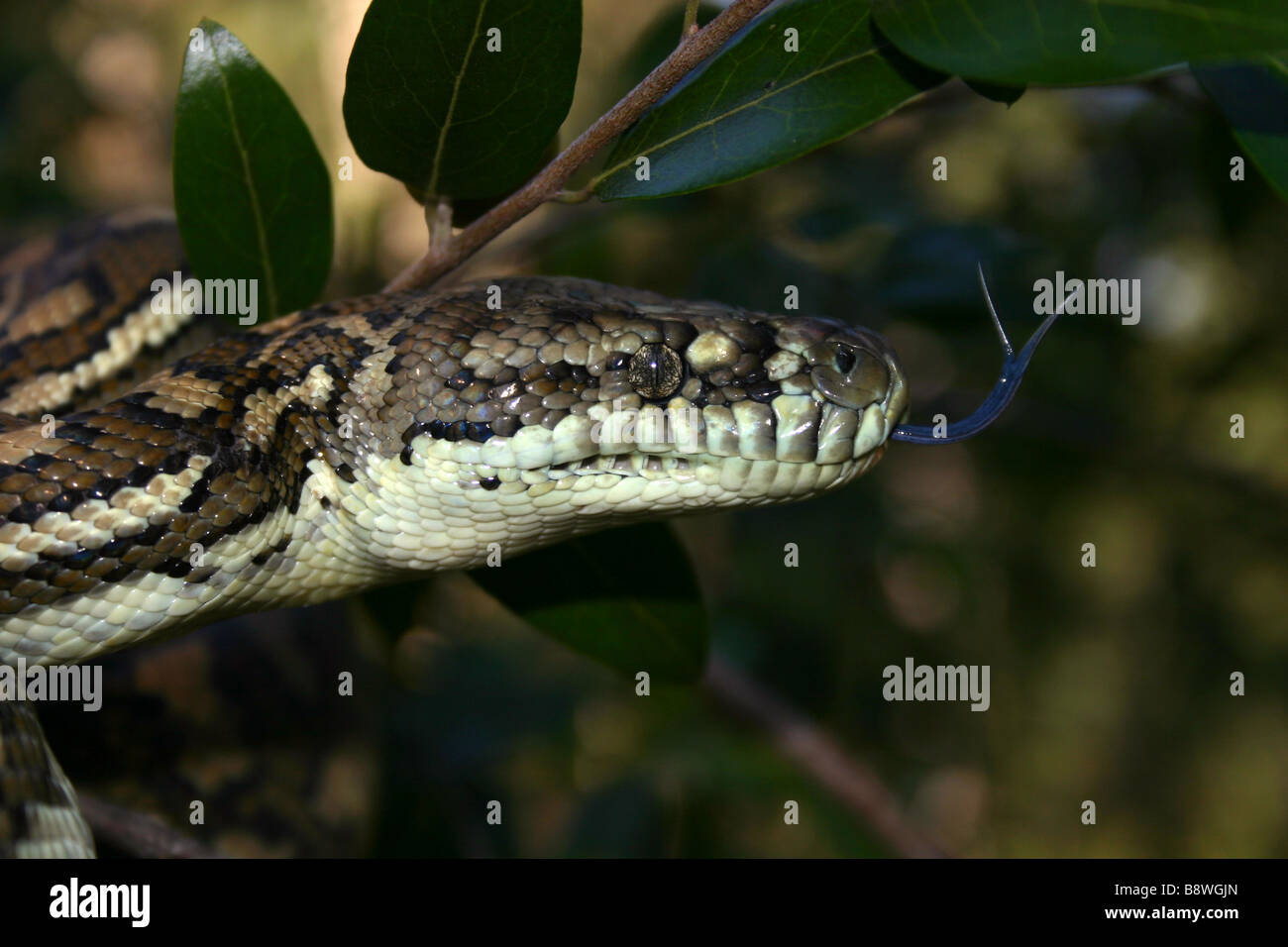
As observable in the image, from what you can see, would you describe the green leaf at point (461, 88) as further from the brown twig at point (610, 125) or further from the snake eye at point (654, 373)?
the snake eye at point (654, 373)

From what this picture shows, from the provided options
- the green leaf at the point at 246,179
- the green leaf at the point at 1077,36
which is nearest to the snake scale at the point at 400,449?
the green leaf at the point at 246,179

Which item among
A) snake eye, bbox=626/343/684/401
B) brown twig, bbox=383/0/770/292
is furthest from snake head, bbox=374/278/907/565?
brown twig, bbox=383/0/770/292

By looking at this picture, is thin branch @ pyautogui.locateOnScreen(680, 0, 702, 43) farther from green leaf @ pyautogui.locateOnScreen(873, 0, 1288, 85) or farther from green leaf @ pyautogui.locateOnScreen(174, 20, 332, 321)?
green leaf @ pyautogui.locateOnScreen(174, 20, 332, 321)

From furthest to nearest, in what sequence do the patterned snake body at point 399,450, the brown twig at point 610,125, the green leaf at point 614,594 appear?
the green leaf at point 614,594 < the patterned snake body at point 399,450 < the brown twig at point 610,125

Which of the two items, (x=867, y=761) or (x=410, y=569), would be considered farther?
(x=867, y=761)

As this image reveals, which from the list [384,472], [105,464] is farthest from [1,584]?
[384,472]

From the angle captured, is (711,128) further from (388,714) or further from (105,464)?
(388,714)
